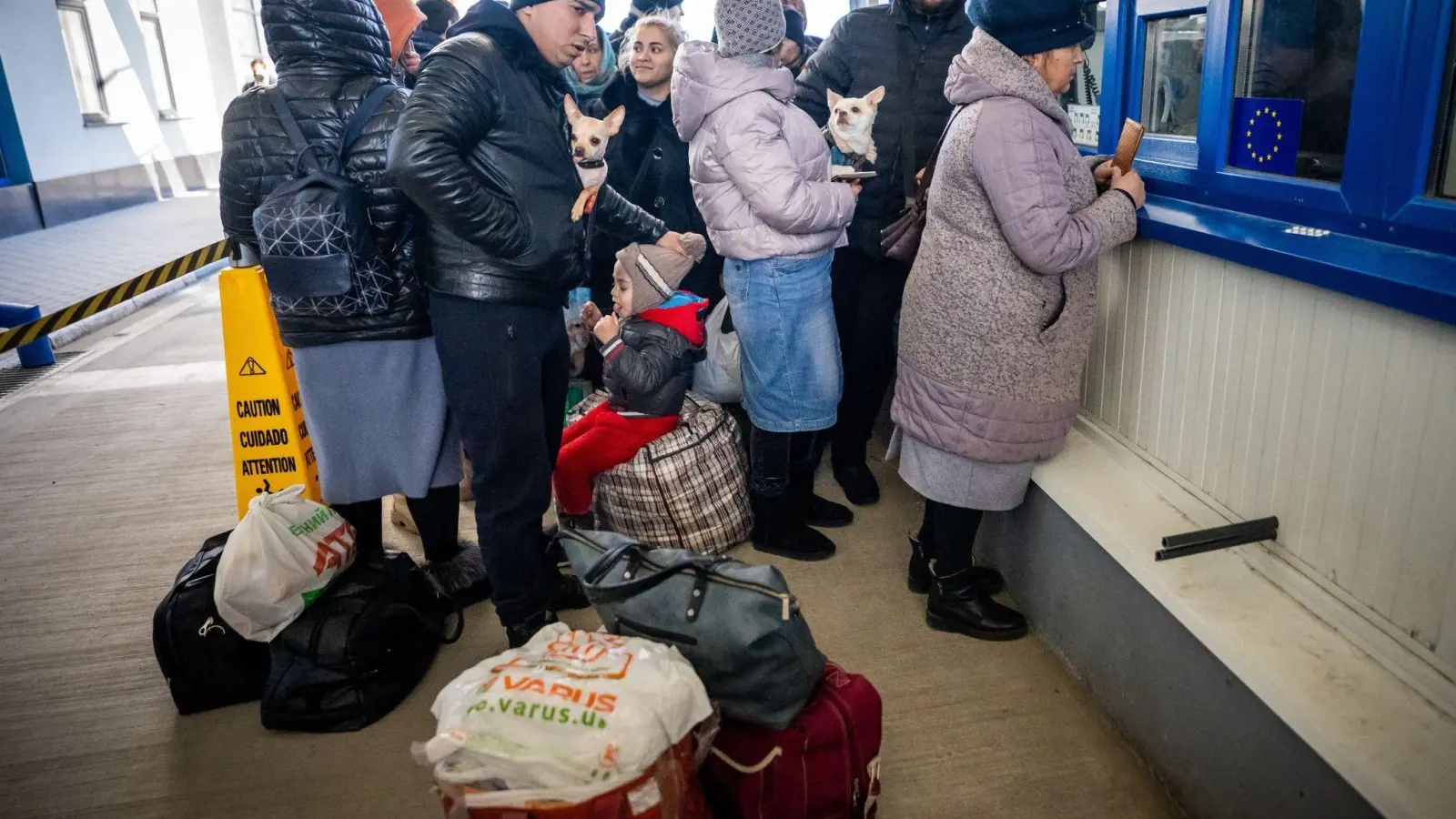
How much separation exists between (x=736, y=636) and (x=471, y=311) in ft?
3.24

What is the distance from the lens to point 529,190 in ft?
7.12

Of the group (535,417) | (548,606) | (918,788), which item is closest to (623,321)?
(535,417)

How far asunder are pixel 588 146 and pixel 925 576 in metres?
1.51

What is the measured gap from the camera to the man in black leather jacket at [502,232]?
2.02m

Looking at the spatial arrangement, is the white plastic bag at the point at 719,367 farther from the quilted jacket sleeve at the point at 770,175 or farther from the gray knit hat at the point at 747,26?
the gray knit hat at the point at 747,26

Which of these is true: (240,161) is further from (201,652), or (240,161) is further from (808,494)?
(808,494)

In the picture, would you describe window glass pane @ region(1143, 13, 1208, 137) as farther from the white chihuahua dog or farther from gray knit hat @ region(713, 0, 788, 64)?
gray knit hat @ region(713, 0, 788, 64)

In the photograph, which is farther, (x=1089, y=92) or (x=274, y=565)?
(x=1089, y=92)

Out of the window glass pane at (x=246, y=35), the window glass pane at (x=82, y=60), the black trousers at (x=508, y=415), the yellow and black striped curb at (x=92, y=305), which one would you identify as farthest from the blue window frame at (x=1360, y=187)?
the window glass pane at (x=246, y=35)

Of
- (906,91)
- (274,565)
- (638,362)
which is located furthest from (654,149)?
(274,565)

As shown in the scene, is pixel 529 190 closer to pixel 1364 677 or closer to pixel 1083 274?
pixel 1083 274

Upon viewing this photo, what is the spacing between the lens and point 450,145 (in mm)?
2012

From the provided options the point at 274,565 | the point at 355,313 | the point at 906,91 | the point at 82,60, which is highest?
the point at 82,60

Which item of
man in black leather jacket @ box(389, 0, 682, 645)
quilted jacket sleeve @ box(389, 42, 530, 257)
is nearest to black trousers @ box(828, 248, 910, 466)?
man in black leather jacket @ box(389, 0, 682, 645)
